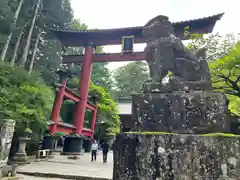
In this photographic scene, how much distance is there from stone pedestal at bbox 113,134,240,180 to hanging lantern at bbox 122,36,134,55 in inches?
479

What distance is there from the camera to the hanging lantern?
542 inches

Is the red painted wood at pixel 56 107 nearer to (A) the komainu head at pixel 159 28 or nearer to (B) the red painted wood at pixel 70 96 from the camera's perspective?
(B) the red painted wood at pixel 70 96

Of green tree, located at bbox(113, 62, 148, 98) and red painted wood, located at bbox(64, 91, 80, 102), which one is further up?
green tree, located at bbox(113, 62, 148, 98)

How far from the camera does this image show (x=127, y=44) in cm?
1390

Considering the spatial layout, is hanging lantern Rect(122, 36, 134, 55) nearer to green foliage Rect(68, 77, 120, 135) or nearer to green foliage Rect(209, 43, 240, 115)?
green foliage Rect(68, 77, 120, 135)

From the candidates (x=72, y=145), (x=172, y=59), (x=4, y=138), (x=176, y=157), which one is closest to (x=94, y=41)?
(x=72, y=145)

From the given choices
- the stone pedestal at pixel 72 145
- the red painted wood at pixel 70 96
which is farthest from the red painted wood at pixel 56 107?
the stone pedestal at pixel 72 145

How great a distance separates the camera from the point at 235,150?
1.78 metres

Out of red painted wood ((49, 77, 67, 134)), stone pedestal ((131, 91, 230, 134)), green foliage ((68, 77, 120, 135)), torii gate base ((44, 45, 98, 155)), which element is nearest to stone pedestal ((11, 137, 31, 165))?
torii gate base ((44, 45, 98, 155))

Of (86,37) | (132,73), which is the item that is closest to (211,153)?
(86,37)

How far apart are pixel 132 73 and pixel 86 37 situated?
19.9 m

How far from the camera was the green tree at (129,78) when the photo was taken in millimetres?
33281

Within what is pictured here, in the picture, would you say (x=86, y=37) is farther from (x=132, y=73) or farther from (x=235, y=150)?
(x=132, y=73)

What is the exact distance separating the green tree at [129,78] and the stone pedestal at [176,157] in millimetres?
30775
